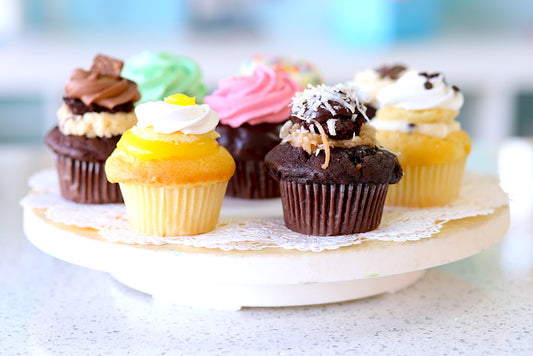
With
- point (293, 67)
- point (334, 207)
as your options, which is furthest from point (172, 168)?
point (293, 67)

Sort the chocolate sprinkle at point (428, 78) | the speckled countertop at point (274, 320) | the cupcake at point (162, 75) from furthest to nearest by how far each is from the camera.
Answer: the cupcake at point (162, 75) → the chocolate sprinkle at point (428, 78) → the speckled countertop at point (274, 320)

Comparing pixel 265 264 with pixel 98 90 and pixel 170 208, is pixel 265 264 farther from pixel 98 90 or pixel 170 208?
pixel 98 90

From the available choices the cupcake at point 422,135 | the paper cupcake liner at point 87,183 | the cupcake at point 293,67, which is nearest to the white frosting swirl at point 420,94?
the cupcake at point 422,135

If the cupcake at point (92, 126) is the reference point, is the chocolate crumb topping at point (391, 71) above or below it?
above

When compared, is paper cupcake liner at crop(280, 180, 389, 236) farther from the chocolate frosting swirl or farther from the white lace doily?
the chocolate frosting swirl

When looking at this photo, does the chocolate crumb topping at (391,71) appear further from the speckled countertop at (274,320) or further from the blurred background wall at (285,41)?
the blurred background wall at (285,41)
